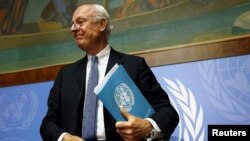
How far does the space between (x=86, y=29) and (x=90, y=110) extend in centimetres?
57

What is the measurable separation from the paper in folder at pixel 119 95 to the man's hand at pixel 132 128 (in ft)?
0.20

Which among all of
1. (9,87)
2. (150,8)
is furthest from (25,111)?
(150,8)

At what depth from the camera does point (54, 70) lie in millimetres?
3918

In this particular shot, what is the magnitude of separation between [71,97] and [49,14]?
1.74 m

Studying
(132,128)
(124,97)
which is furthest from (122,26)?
(132,128)

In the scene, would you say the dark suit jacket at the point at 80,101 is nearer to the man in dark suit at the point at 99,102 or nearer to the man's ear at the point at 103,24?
the man in dark suit at the point at 99,102

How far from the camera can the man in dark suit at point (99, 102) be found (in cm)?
230

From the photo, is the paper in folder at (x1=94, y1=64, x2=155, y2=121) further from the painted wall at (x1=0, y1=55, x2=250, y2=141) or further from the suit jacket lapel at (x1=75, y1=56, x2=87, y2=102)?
the painted wall at (x1=0, y1=55, x2=250, y2=141)

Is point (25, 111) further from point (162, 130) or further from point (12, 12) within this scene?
point (162, 130)

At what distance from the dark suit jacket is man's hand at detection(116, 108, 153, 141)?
14cm

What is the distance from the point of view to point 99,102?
8.41ft

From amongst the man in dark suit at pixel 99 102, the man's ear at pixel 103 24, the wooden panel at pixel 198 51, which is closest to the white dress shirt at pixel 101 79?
the man in dark suit at pixel 99 102

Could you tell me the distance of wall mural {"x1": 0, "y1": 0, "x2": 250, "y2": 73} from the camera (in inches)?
126

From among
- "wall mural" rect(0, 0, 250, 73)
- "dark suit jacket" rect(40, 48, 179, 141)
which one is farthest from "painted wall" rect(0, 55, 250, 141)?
"dark suit jacket" rect(40, 48, 179, 141)
